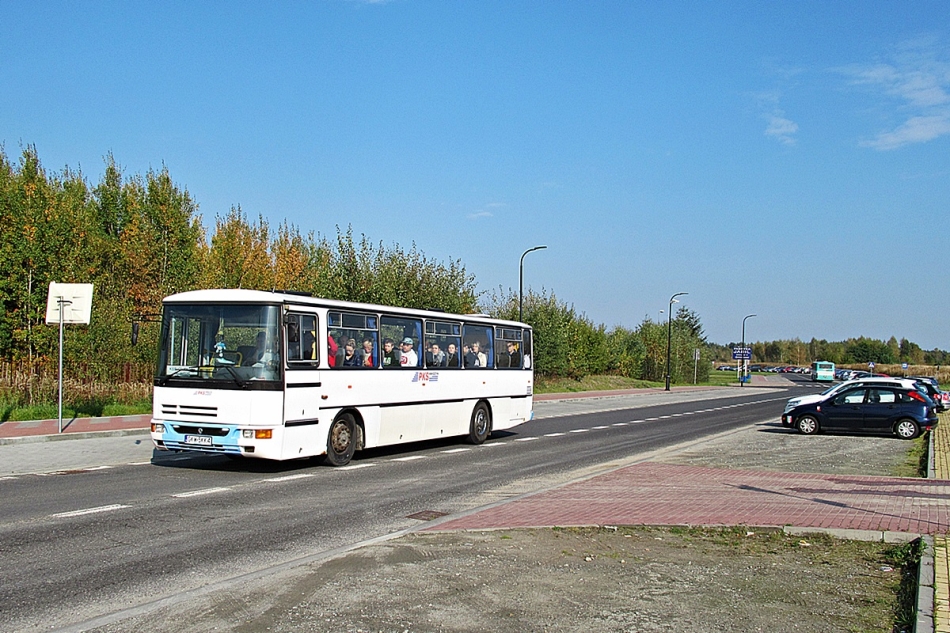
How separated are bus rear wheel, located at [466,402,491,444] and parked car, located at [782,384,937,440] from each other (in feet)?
31.6

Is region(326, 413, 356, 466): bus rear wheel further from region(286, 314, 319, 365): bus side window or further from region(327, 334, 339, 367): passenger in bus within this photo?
region(286, 314, 319, 365): bus side window

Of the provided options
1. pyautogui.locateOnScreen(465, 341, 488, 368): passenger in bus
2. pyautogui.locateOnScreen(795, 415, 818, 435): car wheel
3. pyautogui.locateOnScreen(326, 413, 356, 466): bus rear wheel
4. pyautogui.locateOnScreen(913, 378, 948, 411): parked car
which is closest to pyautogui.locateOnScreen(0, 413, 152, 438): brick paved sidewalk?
pyautogui.locateOnScreen(326, 413, 356, 466): bus rear wheel

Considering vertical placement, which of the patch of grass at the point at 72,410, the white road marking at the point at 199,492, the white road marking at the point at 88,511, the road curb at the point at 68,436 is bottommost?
the white road marking at the point at 199,492

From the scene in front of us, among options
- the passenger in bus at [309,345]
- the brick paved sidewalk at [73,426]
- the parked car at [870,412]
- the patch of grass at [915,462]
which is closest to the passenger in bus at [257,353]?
the passenger in bus at [309,345]

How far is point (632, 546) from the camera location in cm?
857

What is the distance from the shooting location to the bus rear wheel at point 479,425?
20.0m

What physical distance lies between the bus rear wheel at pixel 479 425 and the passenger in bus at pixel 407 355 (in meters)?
3.04

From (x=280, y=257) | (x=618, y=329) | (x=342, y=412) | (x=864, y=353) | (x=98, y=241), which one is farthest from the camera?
(x=864, y=353)

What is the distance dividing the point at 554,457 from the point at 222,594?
11.5m

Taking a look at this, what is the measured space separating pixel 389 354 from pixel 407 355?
0.71 metres

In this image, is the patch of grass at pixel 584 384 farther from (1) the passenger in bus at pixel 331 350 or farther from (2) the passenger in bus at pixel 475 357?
(1) the passenger in bus at pixel 331 350

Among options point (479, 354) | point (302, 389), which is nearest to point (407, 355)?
point (479, 354)

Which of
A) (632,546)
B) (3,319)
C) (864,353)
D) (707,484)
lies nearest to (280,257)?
(3,319)

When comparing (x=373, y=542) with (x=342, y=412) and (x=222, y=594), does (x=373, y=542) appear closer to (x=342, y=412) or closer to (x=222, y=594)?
(x=222, y=594)
